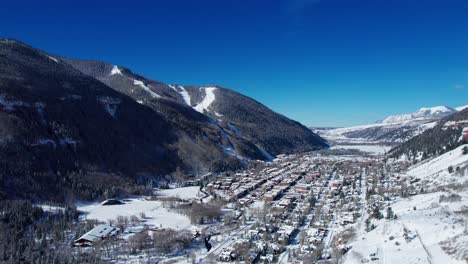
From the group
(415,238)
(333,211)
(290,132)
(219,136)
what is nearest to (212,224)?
(333,211)

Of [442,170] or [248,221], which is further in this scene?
[442,170]

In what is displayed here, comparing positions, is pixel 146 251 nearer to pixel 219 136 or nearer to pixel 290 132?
pixel 219 136

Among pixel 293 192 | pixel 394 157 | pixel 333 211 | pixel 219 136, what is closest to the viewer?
pixel 333 211

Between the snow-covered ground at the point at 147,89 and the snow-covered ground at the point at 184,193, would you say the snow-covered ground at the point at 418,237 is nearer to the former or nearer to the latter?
the snow-covered ground at the point at 184,193

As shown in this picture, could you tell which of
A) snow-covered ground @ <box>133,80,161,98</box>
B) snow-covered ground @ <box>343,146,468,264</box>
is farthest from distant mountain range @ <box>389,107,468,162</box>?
snow-covered ground @ <box>133,80,161,98</box>

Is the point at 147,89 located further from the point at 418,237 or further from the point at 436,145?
the point at 418,237

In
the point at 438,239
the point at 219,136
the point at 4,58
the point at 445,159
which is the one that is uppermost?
the point at 4,58

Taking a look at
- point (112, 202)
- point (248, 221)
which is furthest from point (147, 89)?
point (248, 221)

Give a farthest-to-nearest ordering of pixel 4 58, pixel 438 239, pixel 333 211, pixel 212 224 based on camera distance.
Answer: pixel 4 58 < pixel 333 211 < pixel 212 224 < pixel 438 239
